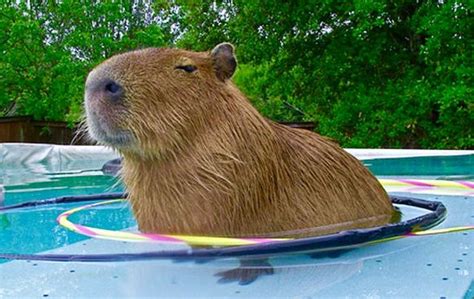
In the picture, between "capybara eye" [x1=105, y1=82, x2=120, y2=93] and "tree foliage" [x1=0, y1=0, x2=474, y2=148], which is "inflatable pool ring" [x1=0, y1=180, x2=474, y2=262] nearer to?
"capybara eye" [x1=105, y1=82, x2=120, y2=93]

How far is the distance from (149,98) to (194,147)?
21cm

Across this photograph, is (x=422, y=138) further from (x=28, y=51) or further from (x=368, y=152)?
(x=28, y=51)

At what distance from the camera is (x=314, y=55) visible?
34.1 feet

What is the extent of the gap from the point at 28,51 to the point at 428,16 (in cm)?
595

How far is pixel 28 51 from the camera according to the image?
10.4 metres

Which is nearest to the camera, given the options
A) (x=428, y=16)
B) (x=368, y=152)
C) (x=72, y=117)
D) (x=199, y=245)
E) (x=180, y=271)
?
(x=199, y=245)

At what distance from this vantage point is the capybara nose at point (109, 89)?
6.48ft

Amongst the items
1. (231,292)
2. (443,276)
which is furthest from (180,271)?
(443,276)

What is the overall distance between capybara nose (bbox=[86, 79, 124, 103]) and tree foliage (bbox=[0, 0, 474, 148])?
270 inches

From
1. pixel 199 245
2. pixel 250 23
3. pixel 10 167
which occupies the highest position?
pixel 250 23

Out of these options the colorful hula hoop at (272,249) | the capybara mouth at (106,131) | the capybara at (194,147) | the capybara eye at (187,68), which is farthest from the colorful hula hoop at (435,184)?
the capybara mouth at (106,131)

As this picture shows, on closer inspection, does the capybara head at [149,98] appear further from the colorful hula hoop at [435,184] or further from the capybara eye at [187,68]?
the colorful hula hoop at [435,184]

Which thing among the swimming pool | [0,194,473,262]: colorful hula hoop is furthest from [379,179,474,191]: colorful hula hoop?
[0,194,473,262]: colorful hula hoop

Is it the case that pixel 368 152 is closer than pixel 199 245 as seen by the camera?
No
